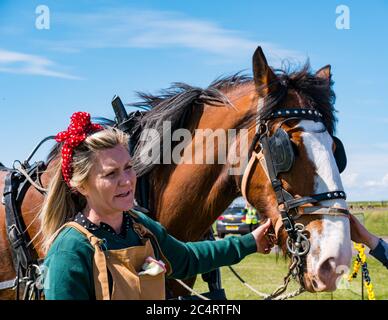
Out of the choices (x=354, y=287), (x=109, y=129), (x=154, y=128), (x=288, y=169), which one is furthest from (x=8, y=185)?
(x=354, y=287)

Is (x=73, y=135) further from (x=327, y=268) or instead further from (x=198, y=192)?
(x=327, y=268)

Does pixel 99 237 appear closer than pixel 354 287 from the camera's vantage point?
Yes

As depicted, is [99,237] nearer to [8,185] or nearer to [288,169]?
Answer: [288,169]

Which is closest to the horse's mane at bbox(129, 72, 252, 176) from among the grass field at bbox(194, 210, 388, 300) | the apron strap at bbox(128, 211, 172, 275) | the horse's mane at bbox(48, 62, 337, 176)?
the horse's mane at bbox(48, 62, 337, 176)

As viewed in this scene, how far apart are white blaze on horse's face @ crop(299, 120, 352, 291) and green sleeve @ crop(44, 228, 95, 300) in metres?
1.33

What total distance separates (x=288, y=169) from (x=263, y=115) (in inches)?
18.6

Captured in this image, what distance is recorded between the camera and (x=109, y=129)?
2.56 meters

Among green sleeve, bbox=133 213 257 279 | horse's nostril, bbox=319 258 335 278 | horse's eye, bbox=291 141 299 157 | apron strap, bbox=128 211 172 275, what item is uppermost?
horse's eye, bbox=291 141 299 157

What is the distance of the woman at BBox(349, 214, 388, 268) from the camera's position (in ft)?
11.2

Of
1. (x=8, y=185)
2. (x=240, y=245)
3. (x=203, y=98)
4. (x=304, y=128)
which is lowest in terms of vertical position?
(x=240, y=245)

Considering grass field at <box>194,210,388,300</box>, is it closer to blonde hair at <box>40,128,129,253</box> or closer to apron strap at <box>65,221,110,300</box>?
blonde hair at <box>40,128,129,253</box>

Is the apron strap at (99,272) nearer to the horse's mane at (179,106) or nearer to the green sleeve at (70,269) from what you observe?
the green sleeve at (70,269)

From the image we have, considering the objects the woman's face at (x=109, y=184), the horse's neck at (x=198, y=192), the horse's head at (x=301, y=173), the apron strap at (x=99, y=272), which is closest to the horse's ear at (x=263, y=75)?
the horse's head at (x=301, y=173)

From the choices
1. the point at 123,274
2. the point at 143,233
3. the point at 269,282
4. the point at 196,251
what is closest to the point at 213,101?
the point at 196,251
